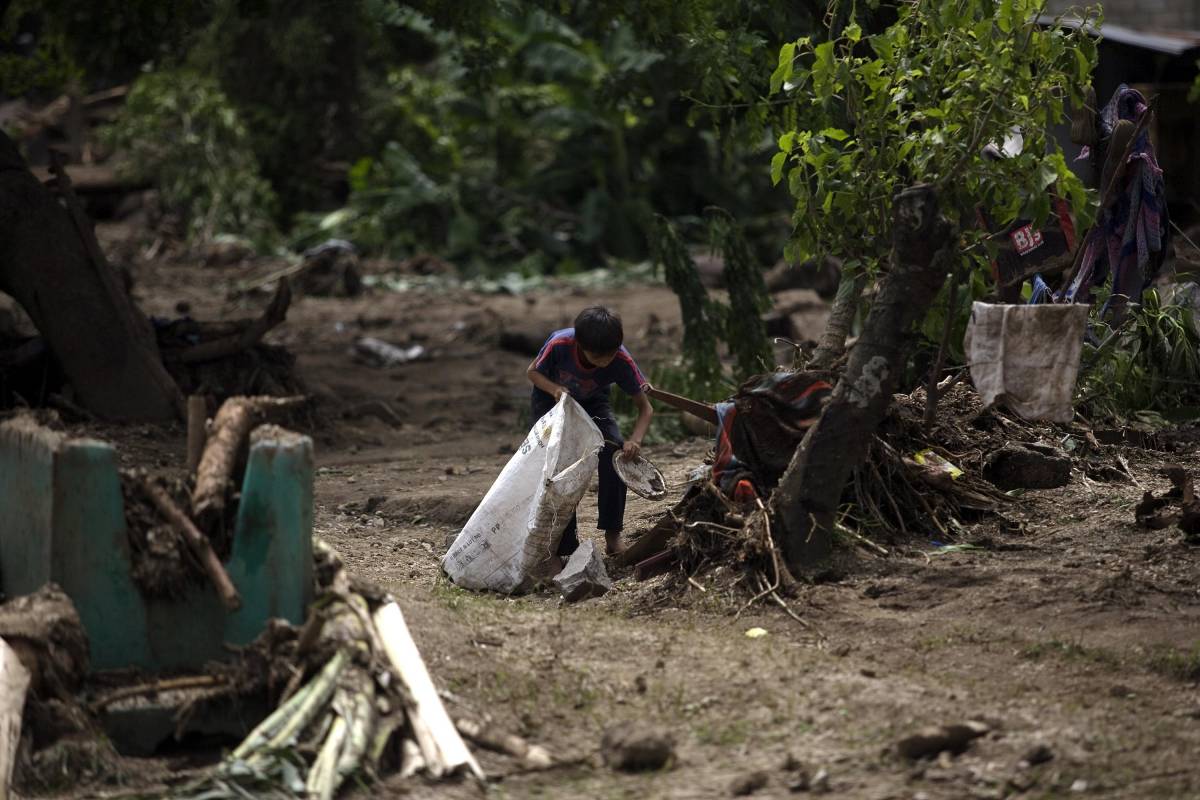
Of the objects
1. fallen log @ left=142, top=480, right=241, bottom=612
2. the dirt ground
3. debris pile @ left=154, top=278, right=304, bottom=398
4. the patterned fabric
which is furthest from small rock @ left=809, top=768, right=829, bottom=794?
debris pile @ left=154, top=278, right=304, bottom=398

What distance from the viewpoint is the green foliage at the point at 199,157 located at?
758 inches

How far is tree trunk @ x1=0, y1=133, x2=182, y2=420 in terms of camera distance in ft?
28.8

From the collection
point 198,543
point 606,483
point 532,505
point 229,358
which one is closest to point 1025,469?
point 606,483

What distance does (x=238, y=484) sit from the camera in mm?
4242

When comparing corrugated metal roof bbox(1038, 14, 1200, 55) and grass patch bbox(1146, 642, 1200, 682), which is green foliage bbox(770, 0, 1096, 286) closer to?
grass patch bbox(1146, 642, 1200, 682)

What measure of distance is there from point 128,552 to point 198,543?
216 millimetres

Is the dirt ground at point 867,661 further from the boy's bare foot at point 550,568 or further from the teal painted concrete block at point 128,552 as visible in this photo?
the teal painted concrete block at point 128,552

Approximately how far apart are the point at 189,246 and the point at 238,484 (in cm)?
1564

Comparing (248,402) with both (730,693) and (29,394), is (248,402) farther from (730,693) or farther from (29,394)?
(29,394)

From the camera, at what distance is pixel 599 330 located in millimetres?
5574

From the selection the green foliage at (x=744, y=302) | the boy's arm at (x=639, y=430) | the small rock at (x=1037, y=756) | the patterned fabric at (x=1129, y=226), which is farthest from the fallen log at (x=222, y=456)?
the green foliage at (x=744, y=302)

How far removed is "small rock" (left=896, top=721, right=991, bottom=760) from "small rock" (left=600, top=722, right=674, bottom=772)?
0.61 m

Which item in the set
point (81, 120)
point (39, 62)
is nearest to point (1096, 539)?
point (39, 62)

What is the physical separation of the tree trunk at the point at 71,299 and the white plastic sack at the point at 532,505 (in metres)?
3.99
